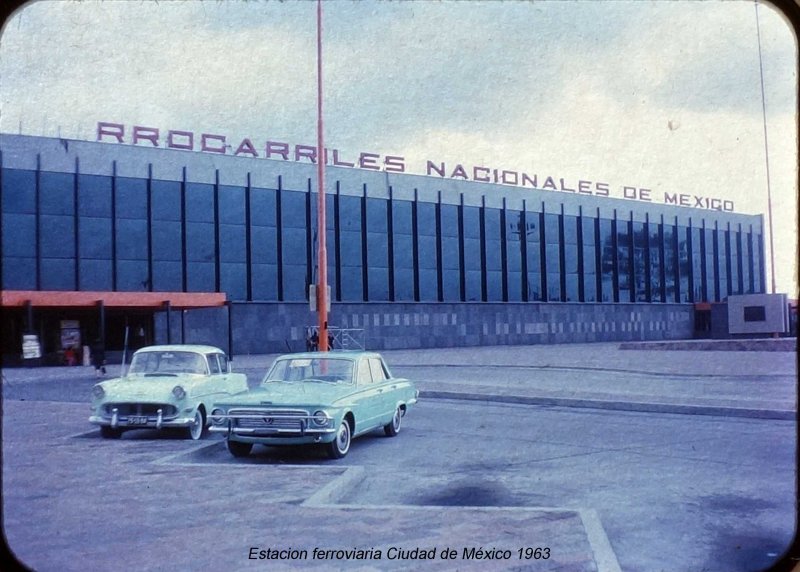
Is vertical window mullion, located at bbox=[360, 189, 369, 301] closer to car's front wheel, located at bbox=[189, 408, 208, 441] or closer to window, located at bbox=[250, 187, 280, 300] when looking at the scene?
window, located at bbox=[250, 187, 280, 300]

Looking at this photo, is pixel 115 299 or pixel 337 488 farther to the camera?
pixel 115 299

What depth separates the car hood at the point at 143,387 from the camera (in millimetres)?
10367

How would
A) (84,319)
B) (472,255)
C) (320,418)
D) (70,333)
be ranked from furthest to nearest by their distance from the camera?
(472,255) → (84,319) → (70,333) → (320,418)

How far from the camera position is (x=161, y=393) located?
408 inches

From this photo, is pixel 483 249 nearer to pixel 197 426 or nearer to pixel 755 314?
pixel 755 314

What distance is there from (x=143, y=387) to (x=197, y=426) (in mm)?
956

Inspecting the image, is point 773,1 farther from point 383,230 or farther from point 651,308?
point 651,308

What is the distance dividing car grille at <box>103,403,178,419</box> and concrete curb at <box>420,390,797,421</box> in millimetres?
7958

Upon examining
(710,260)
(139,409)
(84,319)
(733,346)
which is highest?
(710,260)

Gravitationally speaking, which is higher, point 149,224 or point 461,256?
point 149,224

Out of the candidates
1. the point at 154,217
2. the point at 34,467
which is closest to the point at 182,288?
the point at 154,217

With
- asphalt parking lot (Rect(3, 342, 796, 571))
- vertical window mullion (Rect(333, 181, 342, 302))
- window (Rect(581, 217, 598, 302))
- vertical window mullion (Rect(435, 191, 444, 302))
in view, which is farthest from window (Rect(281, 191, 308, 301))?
asphalt parking lot (Rect(3, 342, 796, 571))

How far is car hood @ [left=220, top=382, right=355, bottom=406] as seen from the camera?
8.86 metres

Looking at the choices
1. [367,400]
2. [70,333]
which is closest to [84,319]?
[70,333]
